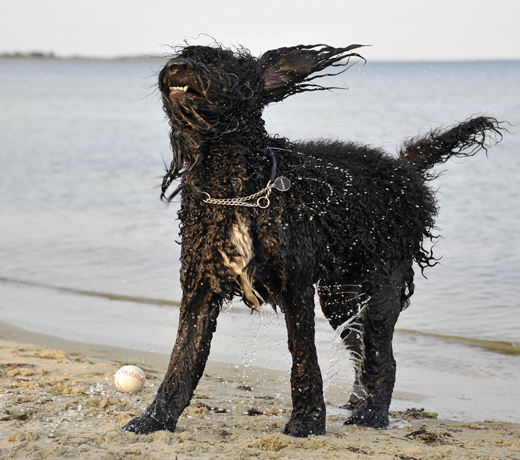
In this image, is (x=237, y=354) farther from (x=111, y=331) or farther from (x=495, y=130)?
(x=495, y=130)

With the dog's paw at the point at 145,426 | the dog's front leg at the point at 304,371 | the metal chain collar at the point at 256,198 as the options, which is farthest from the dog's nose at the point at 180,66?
the dog's paw at the point at 145,426

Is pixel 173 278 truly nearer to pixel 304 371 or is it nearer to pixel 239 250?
pixel 304 371

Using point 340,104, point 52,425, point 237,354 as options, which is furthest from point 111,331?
point 340,104

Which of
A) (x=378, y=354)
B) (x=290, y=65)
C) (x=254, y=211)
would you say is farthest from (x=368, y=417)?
(x=290, y=65)

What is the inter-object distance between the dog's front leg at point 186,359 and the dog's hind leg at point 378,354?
1.31 metres

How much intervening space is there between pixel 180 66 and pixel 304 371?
188 cm

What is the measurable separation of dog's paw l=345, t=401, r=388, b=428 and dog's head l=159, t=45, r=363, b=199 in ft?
6.78

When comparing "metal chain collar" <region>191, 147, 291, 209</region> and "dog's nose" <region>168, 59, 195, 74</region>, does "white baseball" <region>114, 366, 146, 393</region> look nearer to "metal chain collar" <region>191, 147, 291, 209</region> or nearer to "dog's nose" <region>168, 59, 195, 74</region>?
"metal chain collar" <region>191, 147, 291, 209</region>

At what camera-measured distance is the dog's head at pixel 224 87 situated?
138 inches

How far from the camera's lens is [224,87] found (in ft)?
11.7

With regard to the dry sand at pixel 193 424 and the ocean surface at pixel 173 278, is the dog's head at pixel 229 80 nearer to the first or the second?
the ocean surface at pixel 173 278

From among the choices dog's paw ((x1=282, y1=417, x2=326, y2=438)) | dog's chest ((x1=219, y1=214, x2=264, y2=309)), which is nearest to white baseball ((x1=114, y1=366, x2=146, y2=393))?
dog's paw ((x1=282, y1=417, x2=326, y2=438))

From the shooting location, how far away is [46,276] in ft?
28.6

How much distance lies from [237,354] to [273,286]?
253cm
